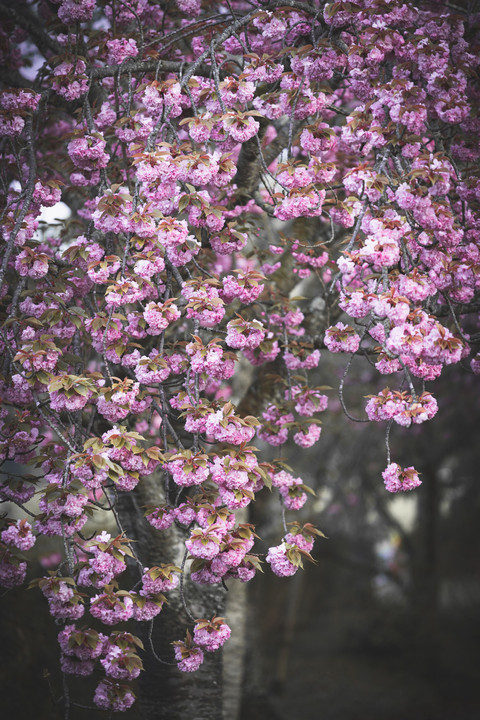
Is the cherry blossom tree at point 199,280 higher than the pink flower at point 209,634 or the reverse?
higher

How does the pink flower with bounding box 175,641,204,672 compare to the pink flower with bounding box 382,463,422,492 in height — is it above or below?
below

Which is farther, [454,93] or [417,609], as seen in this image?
[417,609]

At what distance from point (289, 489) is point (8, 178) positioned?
213 cm

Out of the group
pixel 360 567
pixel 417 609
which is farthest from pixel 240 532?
pixel 360 567

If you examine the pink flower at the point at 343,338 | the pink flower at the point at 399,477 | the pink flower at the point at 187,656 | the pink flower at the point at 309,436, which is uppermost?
the pink flower at the point at 343,338

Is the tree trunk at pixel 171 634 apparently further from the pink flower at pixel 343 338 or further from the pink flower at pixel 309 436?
the pink flower at pixel 343 338

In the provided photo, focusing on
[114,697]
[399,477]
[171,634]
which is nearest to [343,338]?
[399,477]

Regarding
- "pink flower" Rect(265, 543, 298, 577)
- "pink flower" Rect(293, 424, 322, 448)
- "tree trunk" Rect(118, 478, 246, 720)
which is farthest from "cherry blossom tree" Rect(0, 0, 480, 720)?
"tree trunk" Rect(118, 478, 246, 720)

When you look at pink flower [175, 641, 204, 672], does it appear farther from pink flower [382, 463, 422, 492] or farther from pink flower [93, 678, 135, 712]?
pink flower [382, 463, 422, 492]

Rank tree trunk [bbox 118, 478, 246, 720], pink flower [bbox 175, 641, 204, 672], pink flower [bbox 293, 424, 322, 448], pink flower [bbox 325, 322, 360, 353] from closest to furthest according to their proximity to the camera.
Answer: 1. pink flower [bbox 175, 641, 204, 672]
2. pink flower [bbox 325, 322, 360, 353]
3. pink flower [bbox 293, 424, 322, 448]
4. tree trunk [bbox 118, 478, 246, 720]

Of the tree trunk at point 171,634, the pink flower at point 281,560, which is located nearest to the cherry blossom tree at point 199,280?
the pink flower at point 281,560

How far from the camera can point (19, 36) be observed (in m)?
3.72

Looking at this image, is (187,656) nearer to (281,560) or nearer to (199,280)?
(281,560)

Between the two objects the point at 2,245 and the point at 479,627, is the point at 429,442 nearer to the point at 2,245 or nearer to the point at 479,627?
the point at 479,627
